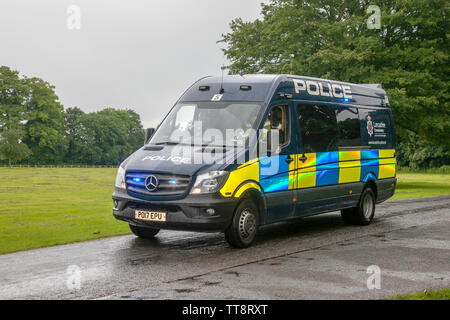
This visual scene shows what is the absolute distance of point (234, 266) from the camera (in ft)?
24.1

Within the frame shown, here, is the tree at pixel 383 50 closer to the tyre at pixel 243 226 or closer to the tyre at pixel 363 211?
the tyre at pixel 363 211

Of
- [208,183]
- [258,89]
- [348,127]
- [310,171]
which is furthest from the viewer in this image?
[348,127]

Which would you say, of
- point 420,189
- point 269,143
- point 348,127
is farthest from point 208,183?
point 420,189

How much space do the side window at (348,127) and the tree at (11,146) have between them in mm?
70009

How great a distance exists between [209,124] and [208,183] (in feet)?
4.55

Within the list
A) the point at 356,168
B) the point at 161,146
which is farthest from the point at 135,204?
the point at 356,168

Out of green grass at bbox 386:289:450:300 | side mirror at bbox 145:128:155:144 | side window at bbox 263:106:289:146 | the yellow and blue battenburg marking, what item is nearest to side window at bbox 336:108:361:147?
the yellow and blue battenburg marking

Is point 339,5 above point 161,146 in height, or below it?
above

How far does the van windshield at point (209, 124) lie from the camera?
8.94 metres

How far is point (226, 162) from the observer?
8.28 metres

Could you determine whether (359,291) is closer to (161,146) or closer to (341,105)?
(161,146)

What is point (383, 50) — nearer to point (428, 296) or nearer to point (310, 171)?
point (310, 171)

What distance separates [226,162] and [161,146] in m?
1.29

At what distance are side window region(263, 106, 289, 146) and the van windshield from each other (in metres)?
0.26
